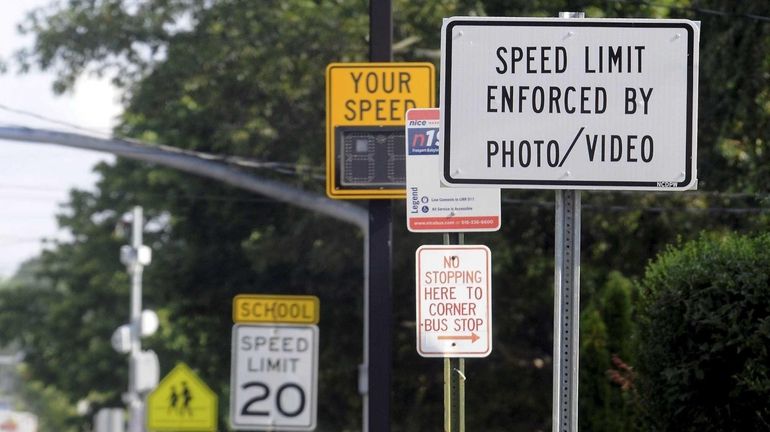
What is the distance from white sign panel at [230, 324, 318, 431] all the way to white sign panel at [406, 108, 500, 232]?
5295 mm

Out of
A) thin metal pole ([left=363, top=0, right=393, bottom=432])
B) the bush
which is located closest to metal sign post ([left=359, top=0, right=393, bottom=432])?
thin metal pole ([left=363, top=0, right=393, bottom=432])

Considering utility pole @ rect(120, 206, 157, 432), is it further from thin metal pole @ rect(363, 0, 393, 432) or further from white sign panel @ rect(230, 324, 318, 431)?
thin metal pole @ rect(363, 0, 393, 432)

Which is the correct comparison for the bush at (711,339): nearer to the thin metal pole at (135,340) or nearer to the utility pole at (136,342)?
the utility pole at (136,342)

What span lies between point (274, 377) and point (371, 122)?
4182mm

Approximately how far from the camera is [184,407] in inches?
800

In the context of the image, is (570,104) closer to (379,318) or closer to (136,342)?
(379,318)

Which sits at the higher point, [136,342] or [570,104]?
[570,104]

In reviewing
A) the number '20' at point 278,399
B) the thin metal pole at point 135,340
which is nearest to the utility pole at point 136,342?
the thin metal pole at point 135,340

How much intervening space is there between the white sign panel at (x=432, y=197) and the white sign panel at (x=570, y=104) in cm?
374

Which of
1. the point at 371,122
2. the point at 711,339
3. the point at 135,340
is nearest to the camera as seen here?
the point at 711,339

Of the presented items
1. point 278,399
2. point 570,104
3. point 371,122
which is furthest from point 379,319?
point 570,104

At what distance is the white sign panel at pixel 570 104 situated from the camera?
5680mm

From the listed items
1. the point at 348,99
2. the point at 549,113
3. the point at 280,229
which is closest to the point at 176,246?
the point at 280,229

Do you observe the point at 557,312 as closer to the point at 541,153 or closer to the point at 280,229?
the point at 541,153
